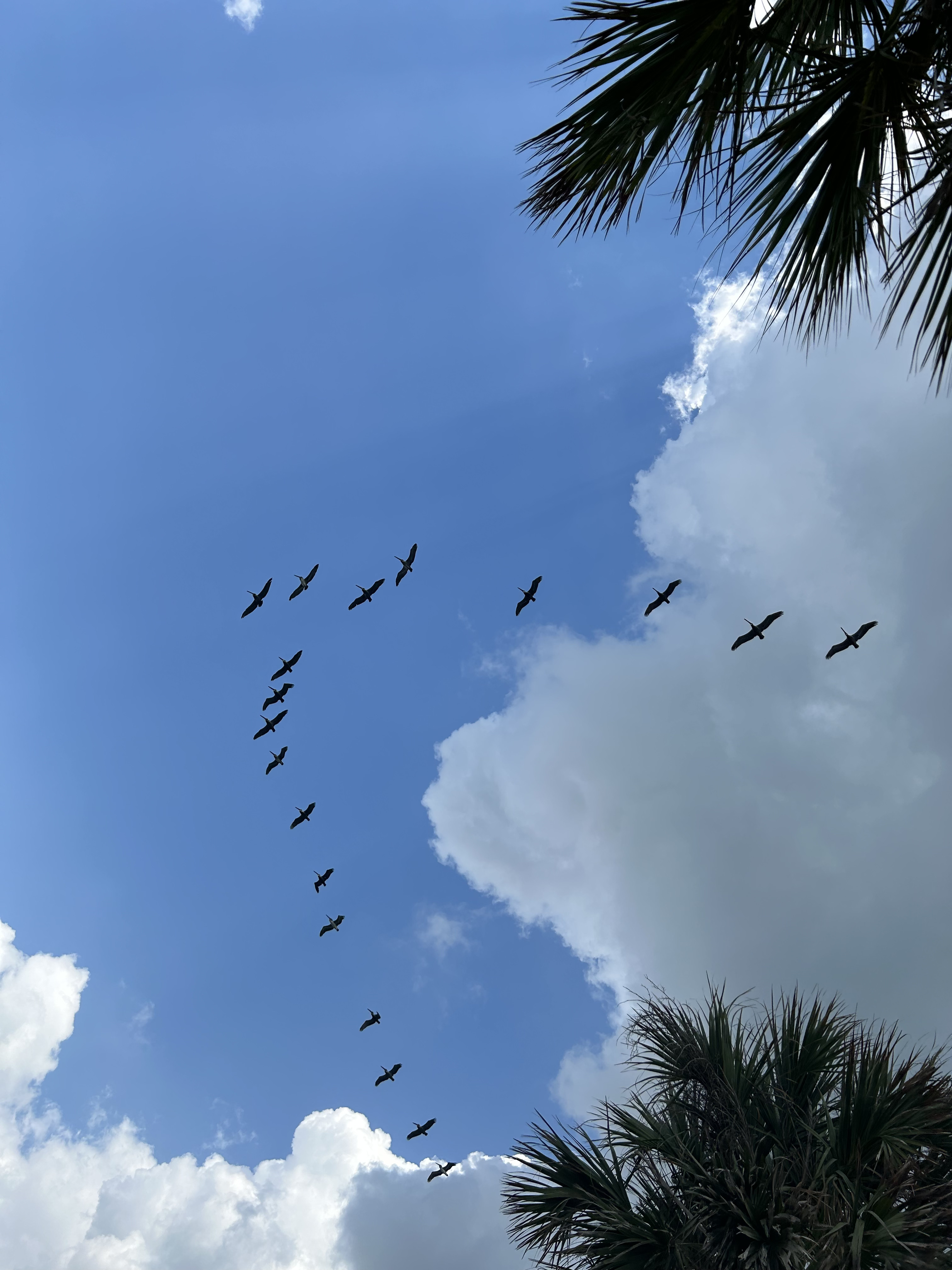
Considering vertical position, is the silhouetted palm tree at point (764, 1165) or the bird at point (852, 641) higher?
the bird at point (852, 641)

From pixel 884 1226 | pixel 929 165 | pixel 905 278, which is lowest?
pixel 884 1226

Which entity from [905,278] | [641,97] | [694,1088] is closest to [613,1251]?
[694,1088]

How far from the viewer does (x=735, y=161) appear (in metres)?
5.13

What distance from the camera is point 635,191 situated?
5715 mm

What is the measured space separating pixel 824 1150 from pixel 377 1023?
17.8 meters

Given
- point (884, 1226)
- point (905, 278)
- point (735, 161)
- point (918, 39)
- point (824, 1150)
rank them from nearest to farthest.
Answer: point (905, 278)
point (918, 39)
point (735, 161)
point (884, 1226)
point (824, 1150)

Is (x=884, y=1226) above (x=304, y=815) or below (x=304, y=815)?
below

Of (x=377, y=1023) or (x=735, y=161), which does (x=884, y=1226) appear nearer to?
(x=735, y=161)

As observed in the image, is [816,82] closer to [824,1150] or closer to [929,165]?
→ [929,165]

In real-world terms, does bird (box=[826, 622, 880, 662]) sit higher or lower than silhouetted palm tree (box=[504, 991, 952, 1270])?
higher

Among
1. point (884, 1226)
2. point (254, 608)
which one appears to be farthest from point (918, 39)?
point (254, 608)

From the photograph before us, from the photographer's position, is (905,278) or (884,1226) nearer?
(905,278)

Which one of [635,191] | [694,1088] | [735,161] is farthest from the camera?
[694,1088]

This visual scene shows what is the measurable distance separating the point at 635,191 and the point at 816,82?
1186 mm
